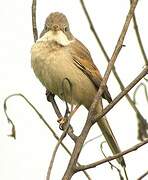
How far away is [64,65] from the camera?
15.6 feet

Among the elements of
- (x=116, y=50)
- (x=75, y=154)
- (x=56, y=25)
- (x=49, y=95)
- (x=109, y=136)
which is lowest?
(x=109, y=136)

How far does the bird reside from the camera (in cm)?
467

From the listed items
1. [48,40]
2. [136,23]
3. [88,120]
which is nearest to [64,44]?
[48,40]

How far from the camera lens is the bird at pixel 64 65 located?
4.67 metres

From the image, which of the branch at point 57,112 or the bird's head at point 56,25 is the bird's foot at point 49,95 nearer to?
the branch at point 57,112

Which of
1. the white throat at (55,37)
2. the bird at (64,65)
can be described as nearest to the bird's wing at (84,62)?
the bird at (64,65)

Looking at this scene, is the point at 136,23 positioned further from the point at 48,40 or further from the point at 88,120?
the point at 48,40

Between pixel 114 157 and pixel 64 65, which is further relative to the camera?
pixel 64 65

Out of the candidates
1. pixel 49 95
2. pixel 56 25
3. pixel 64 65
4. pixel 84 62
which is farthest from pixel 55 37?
pixel 49 95

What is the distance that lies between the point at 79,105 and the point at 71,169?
2552 mm

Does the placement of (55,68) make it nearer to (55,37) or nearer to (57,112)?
(55,37)

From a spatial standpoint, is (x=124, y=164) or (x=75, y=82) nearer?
(x=124, y=164)

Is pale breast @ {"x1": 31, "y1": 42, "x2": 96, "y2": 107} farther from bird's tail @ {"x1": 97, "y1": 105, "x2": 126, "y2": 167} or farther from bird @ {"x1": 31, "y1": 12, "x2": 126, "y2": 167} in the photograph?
bird's tail @ {"x1": 97, "y1": 105, "x2": 126, "y2": 167}

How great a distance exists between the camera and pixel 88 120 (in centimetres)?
273
